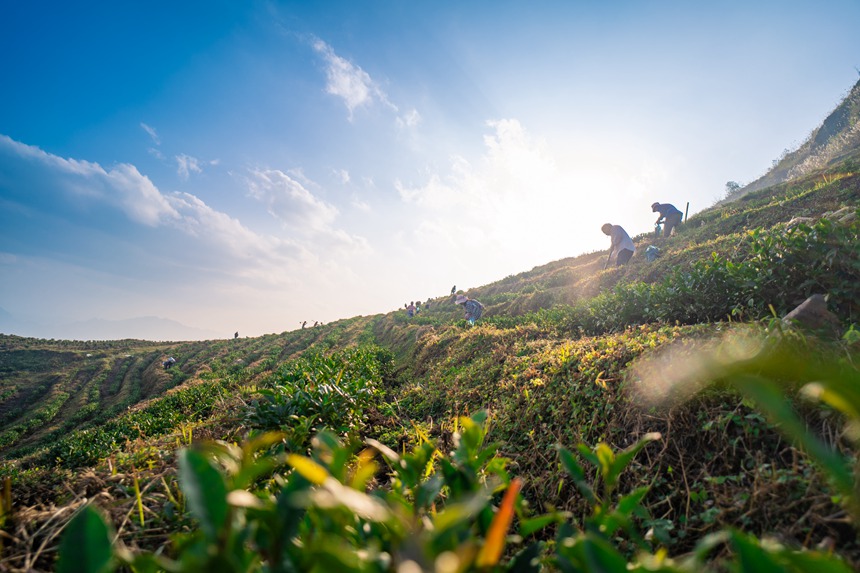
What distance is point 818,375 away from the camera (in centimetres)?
72

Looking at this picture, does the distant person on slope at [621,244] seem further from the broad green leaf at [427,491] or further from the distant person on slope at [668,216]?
the broad green leaf at [427,491]

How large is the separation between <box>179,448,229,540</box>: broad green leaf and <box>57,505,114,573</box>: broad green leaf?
181mm

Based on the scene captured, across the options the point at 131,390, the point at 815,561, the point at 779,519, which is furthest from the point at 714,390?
the point at 131,390

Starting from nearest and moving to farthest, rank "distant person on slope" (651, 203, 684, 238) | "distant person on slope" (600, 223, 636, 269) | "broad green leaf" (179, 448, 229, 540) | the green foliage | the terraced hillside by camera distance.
→ "broad green leaf" (179, 448, 229, 540)
the terraced hillside
the green foliage
"distant person on slope" (600, 223, 636, 269)
"distant person on slope" (651, 203, 684, 238)

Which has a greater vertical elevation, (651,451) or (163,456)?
(163,456)

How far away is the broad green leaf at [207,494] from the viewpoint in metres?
0.76

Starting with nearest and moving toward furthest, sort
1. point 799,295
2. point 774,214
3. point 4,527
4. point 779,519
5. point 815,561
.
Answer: point 815,561
point 4,527
point 779,519
point 799,295
point 774,214

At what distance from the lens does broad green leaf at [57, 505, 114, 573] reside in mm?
729

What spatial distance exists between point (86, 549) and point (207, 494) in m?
0.25

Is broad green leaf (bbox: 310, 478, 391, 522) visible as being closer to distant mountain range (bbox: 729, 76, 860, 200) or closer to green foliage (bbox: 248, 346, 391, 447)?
green foliage (bbox: 248, 346, 391, 447)

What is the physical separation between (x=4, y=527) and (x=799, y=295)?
22.4 ft

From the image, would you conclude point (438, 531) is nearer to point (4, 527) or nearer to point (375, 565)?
point (375, 565)

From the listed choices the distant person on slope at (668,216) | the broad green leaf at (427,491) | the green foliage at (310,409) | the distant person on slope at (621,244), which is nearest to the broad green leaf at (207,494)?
the broad green leaf at (427,491)

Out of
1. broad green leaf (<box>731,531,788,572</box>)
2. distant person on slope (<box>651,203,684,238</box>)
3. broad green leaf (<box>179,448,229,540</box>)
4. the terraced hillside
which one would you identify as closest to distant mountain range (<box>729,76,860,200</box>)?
distant person on slope (<box>651,203,684,238</box>)
